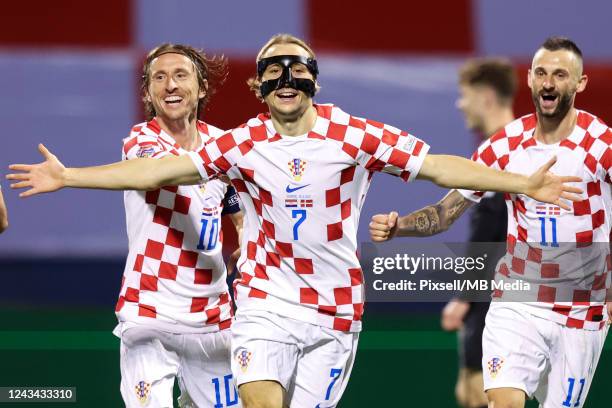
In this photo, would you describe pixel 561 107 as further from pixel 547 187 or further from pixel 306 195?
pixel 306 195

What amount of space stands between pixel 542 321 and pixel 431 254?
71cm

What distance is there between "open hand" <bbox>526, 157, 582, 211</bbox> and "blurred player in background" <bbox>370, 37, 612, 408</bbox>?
20.9 inches

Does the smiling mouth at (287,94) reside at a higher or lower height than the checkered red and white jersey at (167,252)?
higher

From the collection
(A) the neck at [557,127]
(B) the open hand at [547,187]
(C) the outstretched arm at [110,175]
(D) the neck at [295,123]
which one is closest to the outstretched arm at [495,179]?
(B) the open hand at [547,187]

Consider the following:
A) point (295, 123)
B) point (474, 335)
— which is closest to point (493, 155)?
point (295, 123)

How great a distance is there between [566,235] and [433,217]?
1.87ft

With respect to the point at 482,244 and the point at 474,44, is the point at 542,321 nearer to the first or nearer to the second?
the point at 482,244

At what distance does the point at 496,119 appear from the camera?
6.25 metres

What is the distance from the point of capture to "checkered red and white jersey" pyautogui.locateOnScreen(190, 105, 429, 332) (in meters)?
4.46

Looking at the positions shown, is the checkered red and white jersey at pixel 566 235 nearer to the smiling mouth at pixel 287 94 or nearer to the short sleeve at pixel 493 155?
the short sleeve at pixel 493 155

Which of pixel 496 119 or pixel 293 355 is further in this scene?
pixel 496 119

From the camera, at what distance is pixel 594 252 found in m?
5.05

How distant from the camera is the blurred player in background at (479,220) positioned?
5773mm

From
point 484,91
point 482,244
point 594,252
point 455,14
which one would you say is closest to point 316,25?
point 455,14
